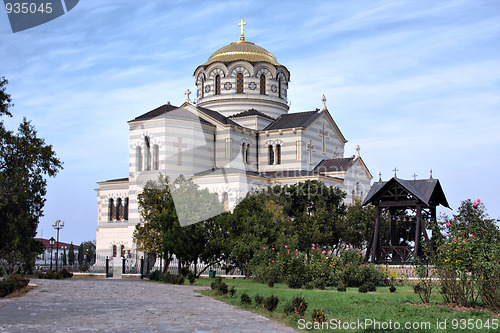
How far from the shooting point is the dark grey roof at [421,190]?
2766 centimetres

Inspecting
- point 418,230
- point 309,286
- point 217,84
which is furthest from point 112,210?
point 309,286

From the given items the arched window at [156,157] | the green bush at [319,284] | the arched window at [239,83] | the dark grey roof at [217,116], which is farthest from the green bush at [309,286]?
the arched window at [239,83]

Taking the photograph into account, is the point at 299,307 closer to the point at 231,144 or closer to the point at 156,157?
the point at 156,157

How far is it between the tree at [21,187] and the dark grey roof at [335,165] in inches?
1033

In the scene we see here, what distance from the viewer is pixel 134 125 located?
43875 mm

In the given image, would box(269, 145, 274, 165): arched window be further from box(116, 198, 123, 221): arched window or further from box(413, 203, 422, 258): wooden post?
box(413, 203, 422, 258): wooden post

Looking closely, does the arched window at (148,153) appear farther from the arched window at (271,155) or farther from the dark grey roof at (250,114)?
the arched window at (271,155)

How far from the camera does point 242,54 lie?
160 feet

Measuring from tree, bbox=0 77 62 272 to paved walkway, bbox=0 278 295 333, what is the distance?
13.7ft

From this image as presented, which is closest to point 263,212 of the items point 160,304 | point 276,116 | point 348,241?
point 348,241

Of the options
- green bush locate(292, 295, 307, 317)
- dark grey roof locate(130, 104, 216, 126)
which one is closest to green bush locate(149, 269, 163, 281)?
green bush locate(292, 295, 307, 317)

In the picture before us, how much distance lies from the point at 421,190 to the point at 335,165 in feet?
57.9

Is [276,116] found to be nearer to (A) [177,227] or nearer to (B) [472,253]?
(A) [177,227]

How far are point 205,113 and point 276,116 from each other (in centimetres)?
700
